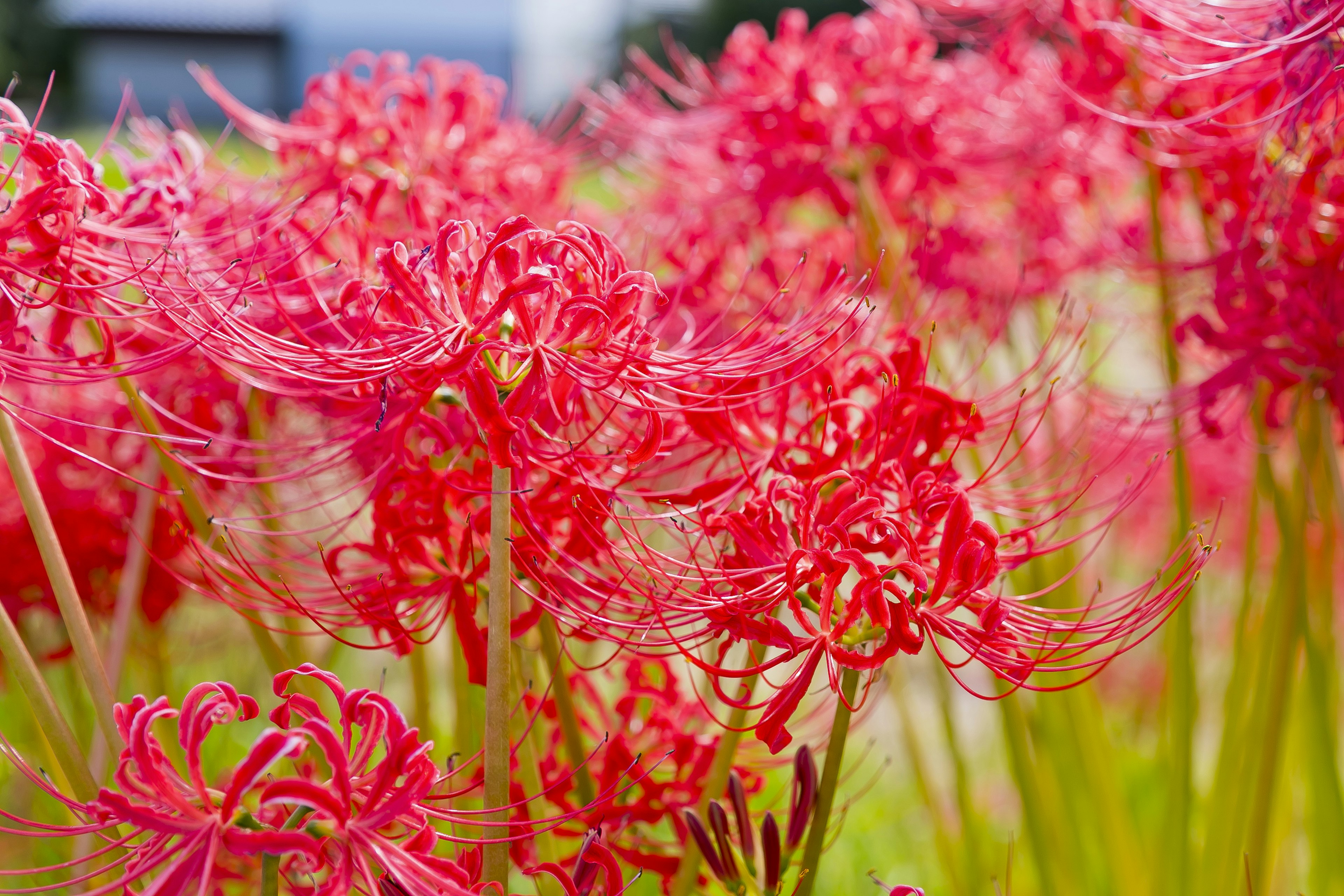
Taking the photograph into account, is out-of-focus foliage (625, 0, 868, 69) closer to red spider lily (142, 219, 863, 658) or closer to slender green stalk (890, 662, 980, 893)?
slender green stalk (890, 662, 980, 893)

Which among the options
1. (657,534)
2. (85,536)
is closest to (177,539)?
(85,536)

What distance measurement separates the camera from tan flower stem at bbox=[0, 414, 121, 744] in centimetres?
84

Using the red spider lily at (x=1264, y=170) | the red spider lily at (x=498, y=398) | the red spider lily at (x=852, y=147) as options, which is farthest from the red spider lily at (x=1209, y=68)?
the red spider lily at (x=498, y=398)

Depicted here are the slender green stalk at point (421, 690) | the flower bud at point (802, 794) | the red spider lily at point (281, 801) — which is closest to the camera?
the red spider lily at point (281, 801)

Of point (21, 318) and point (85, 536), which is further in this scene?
point (85, 536)

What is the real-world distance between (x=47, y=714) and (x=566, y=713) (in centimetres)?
41

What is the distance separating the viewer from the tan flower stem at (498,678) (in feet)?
2.62

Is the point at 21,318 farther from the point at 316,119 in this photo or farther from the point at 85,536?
the point at 85,536

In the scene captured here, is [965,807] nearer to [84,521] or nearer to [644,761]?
[644,761]

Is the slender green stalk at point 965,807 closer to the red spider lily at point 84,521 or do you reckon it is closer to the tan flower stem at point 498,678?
the tan flower stem at point 498,678

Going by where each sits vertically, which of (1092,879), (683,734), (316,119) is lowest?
(1092,879)

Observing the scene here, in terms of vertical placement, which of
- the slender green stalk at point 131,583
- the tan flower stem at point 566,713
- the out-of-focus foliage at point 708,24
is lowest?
the tan flower stem at point 566,713

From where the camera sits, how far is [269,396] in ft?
4.68

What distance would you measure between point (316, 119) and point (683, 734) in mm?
830
